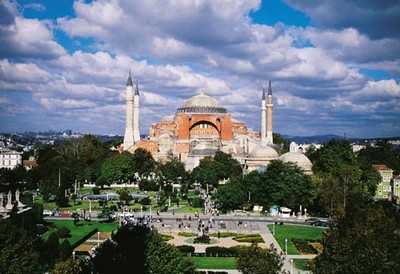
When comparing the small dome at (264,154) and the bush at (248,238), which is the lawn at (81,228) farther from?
the small dome at (264,154)

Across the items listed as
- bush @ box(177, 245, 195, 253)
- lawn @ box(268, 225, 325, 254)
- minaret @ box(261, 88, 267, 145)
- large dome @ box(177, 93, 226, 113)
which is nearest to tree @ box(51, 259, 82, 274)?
bush @ box(177, 245, 195, 253)

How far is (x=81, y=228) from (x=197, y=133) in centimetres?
5193

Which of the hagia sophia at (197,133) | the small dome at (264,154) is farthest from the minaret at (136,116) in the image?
the small dome at (264,154)

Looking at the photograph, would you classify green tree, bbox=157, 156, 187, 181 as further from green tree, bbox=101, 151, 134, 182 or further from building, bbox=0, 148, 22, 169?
building, bbox=0, 148, 22, 169

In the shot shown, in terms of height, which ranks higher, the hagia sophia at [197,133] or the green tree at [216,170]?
the hagia sophia at [197,133]

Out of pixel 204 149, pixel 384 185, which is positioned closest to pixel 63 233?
pixel 384 185

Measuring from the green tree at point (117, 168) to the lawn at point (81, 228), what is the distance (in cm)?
2337

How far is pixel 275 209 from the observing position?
4303 centimetres

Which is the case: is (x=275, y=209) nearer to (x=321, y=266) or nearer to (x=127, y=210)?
(x=127, y=210)

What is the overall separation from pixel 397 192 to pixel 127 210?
2774 centimetres

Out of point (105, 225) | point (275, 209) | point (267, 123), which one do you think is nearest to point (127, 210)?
point (105, 225)

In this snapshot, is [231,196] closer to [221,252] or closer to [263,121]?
[221,252]

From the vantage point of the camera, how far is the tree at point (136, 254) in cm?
1745

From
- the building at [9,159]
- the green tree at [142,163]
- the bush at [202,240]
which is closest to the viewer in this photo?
the bush at [202,240]
